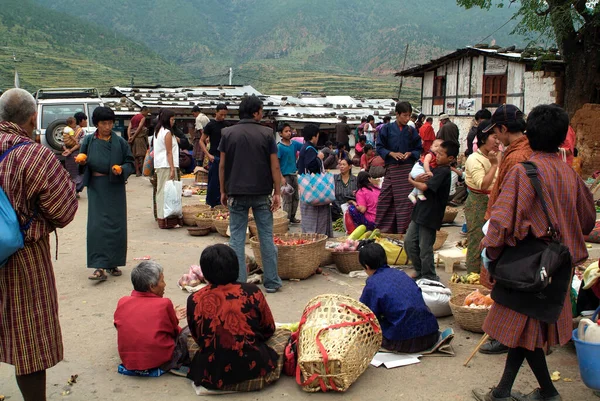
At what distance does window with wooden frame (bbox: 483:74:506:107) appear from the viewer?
21156 mm

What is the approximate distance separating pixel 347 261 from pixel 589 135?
35.0 feet

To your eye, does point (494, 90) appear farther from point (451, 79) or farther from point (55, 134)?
point (55, 134)

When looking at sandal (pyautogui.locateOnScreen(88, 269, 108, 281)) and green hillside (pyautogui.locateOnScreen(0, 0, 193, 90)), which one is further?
green hillside (pyautogui.locateOnScreen(0, 0, 193, 90))

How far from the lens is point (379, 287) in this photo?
4.83 metres

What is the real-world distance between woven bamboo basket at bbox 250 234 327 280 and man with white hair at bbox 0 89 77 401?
3.38m

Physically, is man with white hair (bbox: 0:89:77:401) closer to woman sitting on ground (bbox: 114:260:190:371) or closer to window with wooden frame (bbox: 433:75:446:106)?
woman sitting on ground (bbox: 114:260:190:371)

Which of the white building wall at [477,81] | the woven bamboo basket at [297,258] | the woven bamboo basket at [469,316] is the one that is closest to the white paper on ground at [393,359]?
the woven bamboo basket at [469,316]

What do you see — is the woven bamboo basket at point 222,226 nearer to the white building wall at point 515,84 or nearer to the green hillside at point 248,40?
the white building wall at point 515,84

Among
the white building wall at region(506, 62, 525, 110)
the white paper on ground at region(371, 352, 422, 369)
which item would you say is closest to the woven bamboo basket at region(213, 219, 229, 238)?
the white paper on ground at region(371, 352, 422, 369)

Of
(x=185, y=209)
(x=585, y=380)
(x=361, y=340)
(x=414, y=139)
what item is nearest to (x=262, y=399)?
(x=361, y=340)

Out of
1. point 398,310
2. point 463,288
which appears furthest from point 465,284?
point 398,310

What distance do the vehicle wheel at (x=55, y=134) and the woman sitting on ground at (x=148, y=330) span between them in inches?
470

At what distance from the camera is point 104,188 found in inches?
274

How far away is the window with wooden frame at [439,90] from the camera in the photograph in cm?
2430
